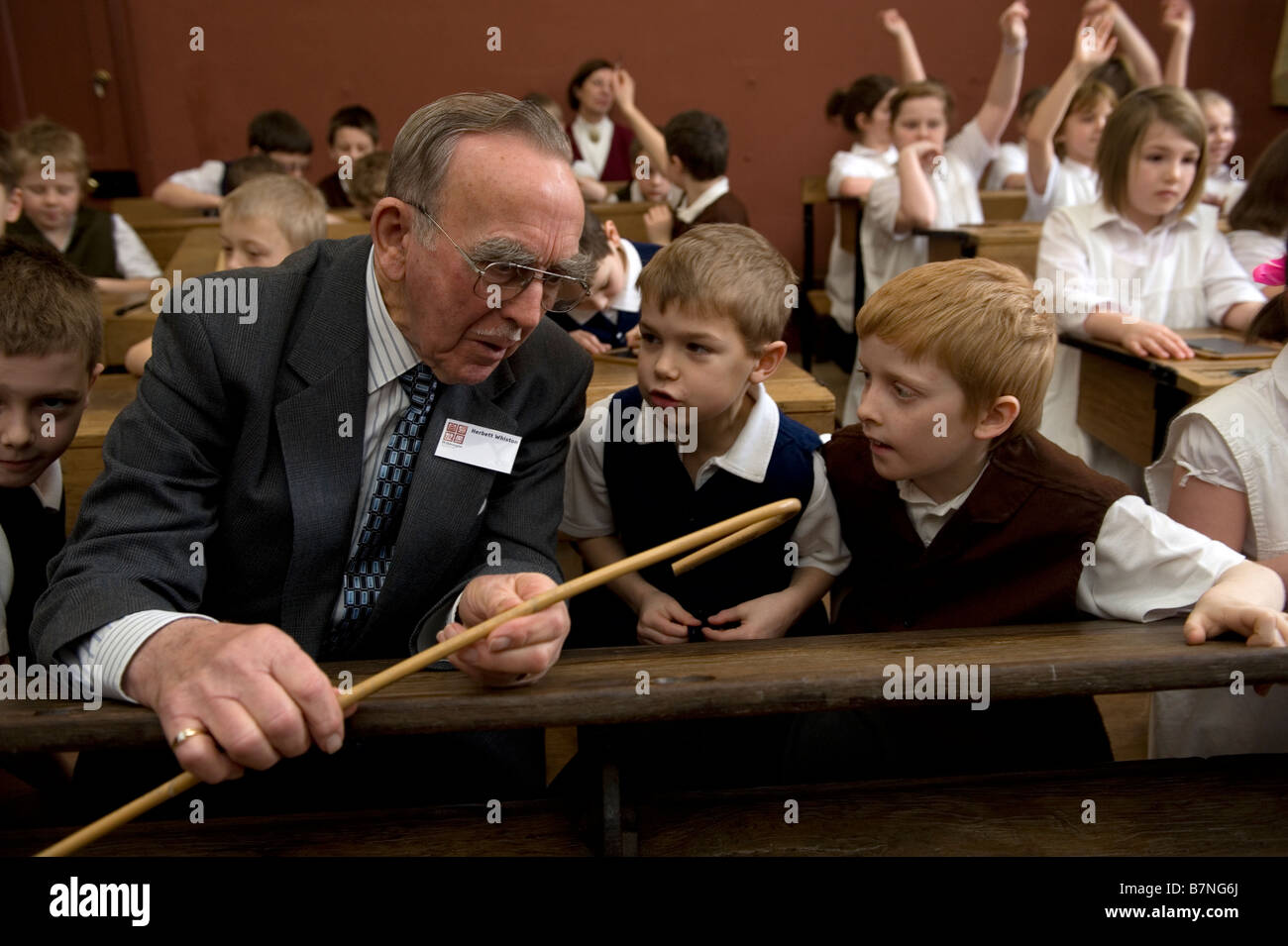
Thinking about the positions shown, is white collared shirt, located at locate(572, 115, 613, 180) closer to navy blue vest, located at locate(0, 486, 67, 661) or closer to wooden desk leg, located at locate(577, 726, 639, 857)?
navy blue vest, located at locate(0, 486, 67, 661)

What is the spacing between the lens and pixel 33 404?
179 cm

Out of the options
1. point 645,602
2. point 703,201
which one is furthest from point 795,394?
point 703,201

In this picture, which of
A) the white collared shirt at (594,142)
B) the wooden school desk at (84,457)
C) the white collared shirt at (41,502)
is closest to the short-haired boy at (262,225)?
the wooden school desk at (84,457)

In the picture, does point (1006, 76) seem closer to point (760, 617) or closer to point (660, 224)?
point (660, 224)

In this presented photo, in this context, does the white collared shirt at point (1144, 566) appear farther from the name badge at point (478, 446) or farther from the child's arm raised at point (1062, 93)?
the child's arm raised at point (1062, 93)

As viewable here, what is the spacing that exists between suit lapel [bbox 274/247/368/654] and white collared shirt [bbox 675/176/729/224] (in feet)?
11.5

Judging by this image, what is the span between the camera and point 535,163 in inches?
56.8

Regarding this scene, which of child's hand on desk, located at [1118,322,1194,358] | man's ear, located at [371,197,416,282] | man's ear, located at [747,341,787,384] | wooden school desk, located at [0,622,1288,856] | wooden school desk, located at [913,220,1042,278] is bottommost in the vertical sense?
wooden school desk, located at [0,622,1288,856]

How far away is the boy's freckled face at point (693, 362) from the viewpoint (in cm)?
188

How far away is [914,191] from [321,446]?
385 cm

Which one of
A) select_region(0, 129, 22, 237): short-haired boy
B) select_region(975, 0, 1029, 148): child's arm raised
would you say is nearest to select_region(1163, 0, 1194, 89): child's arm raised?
select_region(975, 0, 1029, 148): child's arm raised

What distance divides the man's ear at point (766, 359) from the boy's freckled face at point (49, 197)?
3.80 meters

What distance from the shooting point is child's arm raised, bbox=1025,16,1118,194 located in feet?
14.2
